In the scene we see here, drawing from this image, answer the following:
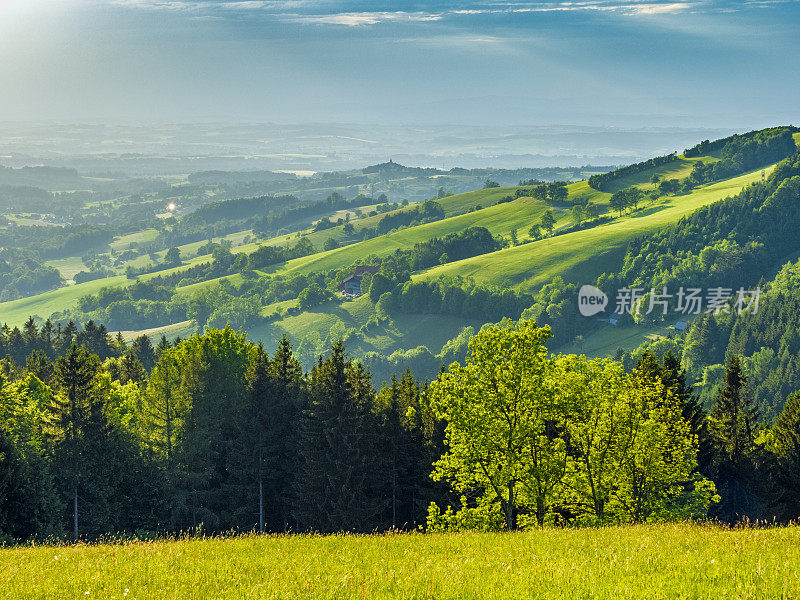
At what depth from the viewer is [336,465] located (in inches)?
1828

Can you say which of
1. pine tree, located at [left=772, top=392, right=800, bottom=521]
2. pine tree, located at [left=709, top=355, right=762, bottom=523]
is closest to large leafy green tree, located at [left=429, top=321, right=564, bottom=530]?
pine tree, located at [left=709, top=355, right=762, bottom=523]

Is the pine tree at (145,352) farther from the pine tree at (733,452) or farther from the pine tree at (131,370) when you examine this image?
the pine tree at (733,452)

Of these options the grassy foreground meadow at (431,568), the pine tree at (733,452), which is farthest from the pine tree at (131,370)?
the grassy foreground meadow at (431,568)

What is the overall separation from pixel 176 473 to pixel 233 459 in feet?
13.4

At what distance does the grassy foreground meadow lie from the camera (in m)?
11.7

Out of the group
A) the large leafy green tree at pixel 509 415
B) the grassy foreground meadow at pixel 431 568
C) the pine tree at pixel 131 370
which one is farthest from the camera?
the pine tree at pixel 131 370

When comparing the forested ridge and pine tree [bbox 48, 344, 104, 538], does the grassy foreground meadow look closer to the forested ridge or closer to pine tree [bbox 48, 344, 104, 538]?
the forested ridge

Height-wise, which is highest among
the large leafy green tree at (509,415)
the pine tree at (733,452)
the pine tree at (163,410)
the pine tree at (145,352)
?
the large leafy green tree at (509,415)

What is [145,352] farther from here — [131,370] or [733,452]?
[733,452]

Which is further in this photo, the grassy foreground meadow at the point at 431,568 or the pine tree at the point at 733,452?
the pine tree at the point at 733,452

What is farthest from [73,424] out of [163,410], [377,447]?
[377,447]

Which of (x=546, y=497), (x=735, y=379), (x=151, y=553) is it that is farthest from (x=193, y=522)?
(x=735, y=379)

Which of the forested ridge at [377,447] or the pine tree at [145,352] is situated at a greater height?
the forested ridge at [377,447]

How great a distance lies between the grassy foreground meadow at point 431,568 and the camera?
461 inches
